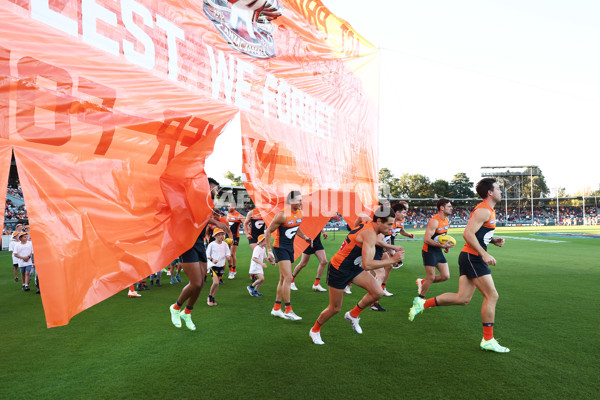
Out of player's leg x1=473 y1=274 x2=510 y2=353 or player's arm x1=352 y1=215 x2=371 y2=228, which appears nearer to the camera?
player's leg x1=473 y1=274 x2=510 y2=353

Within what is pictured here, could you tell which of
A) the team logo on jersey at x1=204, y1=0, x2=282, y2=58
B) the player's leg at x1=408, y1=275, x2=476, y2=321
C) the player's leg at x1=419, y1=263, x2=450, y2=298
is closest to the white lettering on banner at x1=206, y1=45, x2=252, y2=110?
the team logo on jersey at x1=204, y1=0, x2=282, y2=58

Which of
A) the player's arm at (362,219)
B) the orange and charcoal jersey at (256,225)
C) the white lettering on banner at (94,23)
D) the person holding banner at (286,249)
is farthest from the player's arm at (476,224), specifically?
the orange and charcoal jersey at (256,225)

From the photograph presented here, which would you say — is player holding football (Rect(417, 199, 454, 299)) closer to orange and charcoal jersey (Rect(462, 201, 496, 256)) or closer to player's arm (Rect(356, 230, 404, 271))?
orange and charcoal jersey (Rect(462, 201, 496, 256))

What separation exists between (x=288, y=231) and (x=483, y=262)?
3.04m

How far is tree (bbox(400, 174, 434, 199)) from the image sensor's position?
256 ft

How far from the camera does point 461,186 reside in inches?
3300

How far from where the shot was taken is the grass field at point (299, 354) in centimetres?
360

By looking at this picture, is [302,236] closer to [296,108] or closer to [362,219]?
[362,219]

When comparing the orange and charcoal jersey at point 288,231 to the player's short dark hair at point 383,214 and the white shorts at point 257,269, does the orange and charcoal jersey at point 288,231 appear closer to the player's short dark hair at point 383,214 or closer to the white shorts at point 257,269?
the player's short dark hair at point 383,214

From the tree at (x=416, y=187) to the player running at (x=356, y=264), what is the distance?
2966 inches

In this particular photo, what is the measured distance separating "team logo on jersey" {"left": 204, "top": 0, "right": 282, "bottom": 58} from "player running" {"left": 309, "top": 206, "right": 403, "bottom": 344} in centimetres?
255

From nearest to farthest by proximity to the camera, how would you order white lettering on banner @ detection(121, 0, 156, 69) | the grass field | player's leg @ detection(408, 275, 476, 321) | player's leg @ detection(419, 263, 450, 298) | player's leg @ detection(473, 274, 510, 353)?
white lettering on banner @ detection(121, 0, 156, 69) → the grass field → player's leg @ detection(473, 274, 510, 353) → player's leg @ detection(408, 275, 476, 321) → player's leg @ detection(419, 263, 450, 298)

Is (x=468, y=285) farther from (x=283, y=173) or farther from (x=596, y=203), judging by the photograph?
(x=596, y=203)

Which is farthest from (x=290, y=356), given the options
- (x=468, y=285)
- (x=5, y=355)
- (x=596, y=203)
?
(x=596, y=203)
